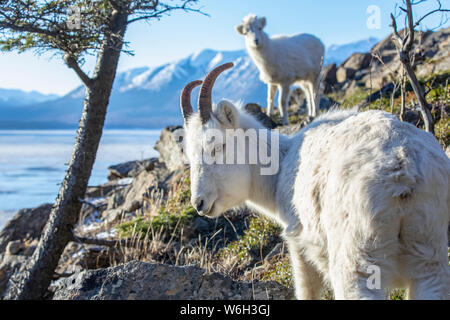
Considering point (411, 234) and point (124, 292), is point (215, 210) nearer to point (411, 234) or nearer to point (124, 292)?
point (124, 292)

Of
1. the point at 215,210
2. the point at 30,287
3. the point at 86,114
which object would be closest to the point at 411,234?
the point at 215,210

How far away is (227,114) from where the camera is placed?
4.35m

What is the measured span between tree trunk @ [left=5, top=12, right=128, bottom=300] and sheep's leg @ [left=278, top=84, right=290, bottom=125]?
606 cm

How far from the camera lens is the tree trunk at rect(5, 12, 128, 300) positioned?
267 inches

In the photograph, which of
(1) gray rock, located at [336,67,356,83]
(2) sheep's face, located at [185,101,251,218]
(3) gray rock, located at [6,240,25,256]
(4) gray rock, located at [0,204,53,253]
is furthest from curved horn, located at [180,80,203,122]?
(1) gray rock, located at [336,67,356,83]

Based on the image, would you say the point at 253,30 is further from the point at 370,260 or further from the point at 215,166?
the point at 370,260

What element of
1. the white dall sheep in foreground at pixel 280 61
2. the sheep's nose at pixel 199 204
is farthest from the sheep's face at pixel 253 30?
the sheep's nose at pixel 199 204

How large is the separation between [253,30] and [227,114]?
29.2 ft

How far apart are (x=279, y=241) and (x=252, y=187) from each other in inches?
92.5

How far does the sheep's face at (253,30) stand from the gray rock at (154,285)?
9302 mm

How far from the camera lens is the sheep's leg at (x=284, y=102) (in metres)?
12.0

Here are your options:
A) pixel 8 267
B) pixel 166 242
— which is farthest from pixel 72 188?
pixel 8 267

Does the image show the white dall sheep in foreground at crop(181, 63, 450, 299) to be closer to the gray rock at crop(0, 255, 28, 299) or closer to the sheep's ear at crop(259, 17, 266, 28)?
the gray rock at crop(0, 255, 28, 299)

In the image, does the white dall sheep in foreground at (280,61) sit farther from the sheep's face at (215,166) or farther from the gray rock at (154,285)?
the gray rock at (154,285)
